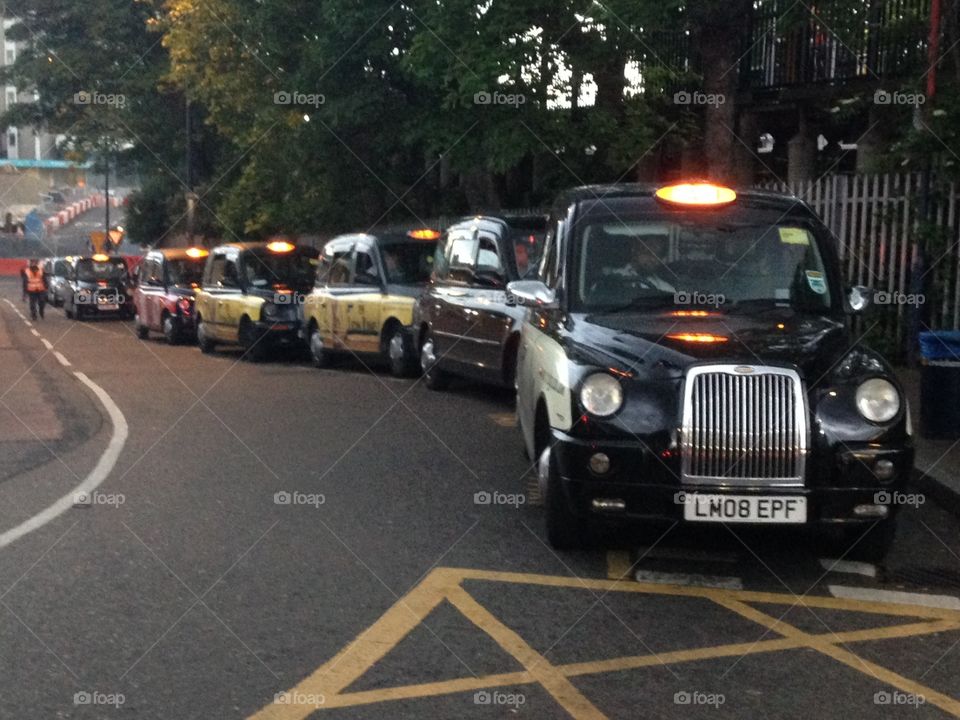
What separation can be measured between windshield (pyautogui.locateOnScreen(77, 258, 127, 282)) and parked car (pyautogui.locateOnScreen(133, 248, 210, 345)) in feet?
38.8

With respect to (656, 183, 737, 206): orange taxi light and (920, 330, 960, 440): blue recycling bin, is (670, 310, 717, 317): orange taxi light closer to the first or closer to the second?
(656, 183, 737, 206): orange taxi light

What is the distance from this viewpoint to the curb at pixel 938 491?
960 centimetres

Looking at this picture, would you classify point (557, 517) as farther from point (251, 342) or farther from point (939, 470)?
point (251, 342)

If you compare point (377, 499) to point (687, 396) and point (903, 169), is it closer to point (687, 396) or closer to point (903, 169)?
point (687, 396)

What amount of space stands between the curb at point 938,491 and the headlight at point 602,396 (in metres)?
2.92

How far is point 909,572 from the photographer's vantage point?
7.84 metres

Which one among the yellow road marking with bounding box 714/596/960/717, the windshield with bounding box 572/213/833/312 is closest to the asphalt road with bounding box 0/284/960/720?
the yellow road marking with bounding box 714/596/960/717

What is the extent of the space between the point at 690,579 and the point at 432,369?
966 centimetres

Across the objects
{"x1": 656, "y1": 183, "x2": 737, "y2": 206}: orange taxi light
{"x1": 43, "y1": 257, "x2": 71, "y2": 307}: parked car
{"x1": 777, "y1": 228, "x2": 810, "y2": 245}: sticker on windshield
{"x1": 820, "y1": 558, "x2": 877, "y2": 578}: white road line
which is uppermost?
{"x1": 656, "y1": 183, "x2": 737, "y2": 206}: orange taxi light

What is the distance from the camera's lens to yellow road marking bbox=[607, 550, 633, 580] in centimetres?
757

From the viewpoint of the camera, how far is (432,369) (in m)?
17.0

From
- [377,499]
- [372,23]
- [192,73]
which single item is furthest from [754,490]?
[192,73]

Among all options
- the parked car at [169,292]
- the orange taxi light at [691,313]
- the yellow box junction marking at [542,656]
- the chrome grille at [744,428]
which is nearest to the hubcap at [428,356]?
the orange taxi light at [691,313]

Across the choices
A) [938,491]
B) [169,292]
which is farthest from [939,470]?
[169,292]
